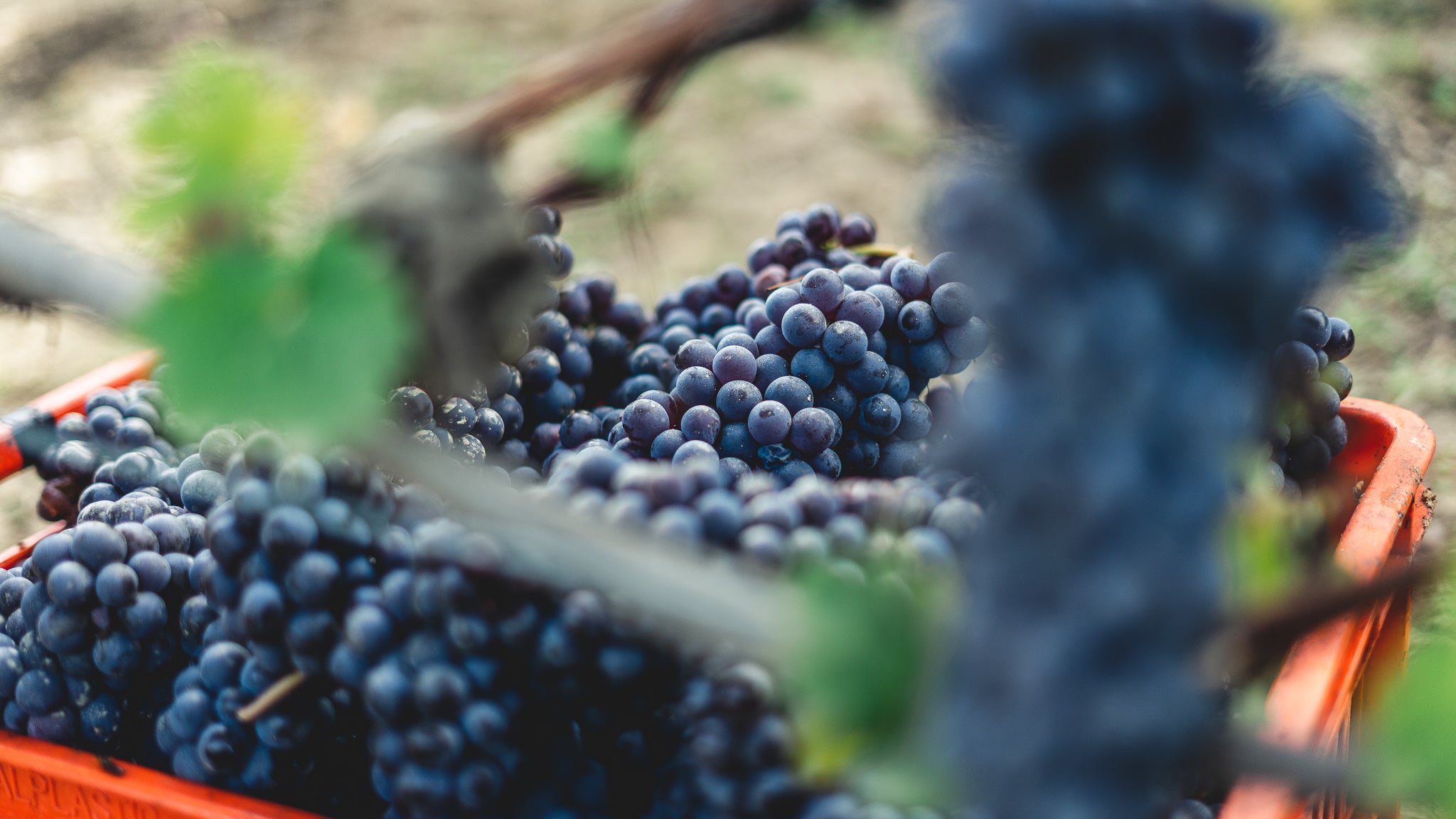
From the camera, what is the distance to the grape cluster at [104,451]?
3.09 ft

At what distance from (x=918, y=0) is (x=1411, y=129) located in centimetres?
290

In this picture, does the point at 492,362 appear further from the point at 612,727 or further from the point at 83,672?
the point at 83,672

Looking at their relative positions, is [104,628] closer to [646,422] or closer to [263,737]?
[263,737]

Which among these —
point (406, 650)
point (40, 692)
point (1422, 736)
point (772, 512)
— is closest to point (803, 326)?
point (772, 512)

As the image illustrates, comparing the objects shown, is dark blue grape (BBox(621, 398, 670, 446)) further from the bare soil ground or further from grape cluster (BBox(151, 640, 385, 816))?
the bare soil ground

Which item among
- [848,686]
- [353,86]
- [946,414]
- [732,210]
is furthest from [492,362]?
[353,86]

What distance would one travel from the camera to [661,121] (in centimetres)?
307

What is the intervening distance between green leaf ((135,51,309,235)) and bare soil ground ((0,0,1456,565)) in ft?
5.29

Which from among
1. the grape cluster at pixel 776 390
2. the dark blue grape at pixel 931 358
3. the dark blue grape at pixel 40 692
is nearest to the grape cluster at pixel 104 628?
the dark blue grape at pixel 40 692

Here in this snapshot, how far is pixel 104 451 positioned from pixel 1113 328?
958 millimetres

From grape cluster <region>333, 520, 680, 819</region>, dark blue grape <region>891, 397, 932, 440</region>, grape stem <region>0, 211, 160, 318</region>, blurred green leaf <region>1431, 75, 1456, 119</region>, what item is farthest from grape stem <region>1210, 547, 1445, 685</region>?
blurred green leaf <region>1431, 75, 1456, 119</region>

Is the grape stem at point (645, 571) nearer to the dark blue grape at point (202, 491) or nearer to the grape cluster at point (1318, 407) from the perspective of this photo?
the dark blue grape at point (202, 491)

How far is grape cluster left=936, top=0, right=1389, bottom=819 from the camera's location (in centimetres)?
A: 40

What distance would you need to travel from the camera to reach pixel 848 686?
45 centimetres
